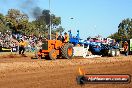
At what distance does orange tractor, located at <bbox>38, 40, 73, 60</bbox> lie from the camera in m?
24.0

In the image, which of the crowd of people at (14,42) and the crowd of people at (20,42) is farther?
the crowd of people at (14,42)

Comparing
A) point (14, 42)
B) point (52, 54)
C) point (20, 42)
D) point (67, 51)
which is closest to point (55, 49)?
point (52, 54)

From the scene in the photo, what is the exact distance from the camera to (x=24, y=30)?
186 feet

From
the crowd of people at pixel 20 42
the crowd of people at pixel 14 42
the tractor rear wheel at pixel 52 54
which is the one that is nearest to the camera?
the tractor rear wheel at pixel 52 54

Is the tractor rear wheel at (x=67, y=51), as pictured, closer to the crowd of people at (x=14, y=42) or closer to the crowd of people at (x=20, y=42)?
the crowd of people at (x=20, y=42)

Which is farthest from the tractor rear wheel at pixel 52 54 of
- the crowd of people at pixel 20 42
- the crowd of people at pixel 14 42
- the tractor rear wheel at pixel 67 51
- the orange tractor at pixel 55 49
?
the crowd of people at pixel 14 42

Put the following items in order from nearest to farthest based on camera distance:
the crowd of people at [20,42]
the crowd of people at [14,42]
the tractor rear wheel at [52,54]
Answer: the tractor rear wheel at [52,54], the crowd of people at [20,42], the crowd of people at [14,42]

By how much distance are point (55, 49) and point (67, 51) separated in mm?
808

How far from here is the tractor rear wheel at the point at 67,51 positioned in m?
24.0

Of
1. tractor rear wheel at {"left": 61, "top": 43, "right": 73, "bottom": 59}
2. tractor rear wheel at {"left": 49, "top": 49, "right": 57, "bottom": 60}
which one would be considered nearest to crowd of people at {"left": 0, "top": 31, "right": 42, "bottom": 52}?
tractor rear wheel at {"left": 61, "top": 43, "right": 73, "bottom": 59}

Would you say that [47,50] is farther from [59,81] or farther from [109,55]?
[59,81]

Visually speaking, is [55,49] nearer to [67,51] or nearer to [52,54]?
[52,54]

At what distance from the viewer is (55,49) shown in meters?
24.4

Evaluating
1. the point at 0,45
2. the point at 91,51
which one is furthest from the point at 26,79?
the point at 0,45
